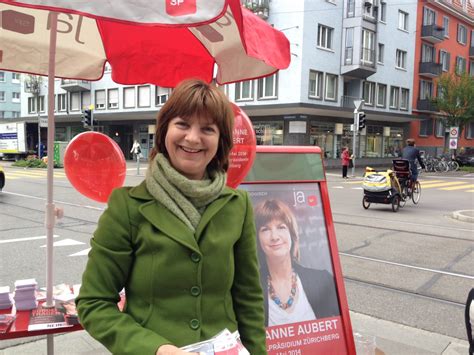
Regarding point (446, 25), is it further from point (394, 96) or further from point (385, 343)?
point (385, 343)

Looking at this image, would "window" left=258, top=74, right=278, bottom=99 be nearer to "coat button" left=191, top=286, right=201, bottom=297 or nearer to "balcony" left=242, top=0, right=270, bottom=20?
"balcony" left=242, top=0, right=270, bottom=20

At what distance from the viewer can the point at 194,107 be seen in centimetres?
167

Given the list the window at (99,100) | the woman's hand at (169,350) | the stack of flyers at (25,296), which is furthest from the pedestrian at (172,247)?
the window at (99,100)

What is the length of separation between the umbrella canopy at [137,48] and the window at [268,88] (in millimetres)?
26282

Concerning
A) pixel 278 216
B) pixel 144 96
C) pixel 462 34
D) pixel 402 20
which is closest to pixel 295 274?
pixel 278 216

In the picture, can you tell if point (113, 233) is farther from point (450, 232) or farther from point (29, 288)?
point (450, 232)

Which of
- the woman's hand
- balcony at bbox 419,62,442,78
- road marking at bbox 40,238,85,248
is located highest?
balcony at bbox 419,62,442,78

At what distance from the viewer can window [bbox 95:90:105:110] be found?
39.7 metres

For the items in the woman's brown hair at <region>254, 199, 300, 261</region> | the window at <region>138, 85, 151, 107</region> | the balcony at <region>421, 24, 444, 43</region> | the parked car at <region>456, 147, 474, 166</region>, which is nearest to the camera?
the woman's brown hair at <region>254, 199, 300, 261</region>

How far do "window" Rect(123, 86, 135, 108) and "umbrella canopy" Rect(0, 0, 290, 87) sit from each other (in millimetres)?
35370

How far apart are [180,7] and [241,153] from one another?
1.28m

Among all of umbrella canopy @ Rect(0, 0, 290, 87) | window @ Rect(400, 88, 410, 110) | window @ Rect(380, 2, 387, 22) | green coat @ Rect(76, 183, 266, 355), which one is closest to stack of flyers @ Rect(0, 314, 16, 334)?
green coat @ Rect(76, 183, 266, 355)

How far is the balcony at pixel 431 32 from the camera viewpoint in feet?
121

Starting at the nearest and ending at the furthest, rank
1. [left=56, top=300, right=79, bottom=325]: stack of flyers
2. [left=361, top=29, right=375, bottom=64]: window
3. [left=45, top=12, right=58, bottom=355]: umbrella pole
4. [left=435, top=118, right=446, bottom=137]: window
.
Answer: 1. [left=56, top=300, right=79, bottom=325]: stack of flyers
2. [left=45, top=12, right=58, bottom=355]: umbrella pole
3. [left=361, top=29, right=375, bottom=64]: window
4. [left=435, top=118, right=446, bottom=137]: window
